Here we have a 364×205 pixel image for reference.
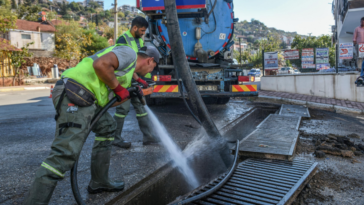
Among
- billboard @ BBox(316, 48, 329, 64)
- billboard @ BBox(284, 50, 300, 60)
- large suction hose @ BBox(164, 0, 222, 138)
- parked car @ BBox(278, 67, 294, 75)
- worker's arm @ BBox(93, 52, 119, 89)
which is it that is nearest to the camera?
worker's arm @ BBox(93, 52, 119, 89)

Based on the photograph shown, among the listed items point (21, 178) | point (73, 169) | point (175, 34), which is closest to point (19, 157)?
point (21, 178)

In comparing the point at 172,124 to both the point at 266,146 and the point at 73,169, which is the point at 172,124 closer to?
the point at 266,146

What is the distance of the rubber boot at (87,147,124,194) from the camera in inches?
93.4

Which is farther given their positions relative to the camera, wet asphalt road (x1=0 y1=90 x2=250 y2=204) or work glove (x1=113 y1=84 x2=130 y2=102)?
wet asphalt road (x1=0 y1=90 x2=250 y2=204)

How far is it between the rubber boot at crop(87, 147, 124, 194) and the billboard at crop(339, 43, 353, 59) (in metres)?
9.61

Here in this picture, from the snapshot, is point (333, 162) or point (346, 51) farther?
point (346, 51)

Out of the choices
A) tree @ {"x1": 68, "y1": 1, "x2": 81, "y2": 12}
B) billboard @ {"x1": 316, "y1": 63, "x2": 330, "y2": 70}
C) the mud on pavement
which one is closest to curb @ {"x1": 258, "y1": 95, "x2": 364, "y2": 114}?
the mud on pavement

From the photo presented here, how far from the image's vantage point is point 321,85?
9711mm

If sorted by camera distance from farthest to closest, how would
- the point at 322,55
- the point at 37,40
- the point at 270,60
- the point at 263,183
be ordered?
the point at 37,40 → the point at 270,60 → the point at 322,55 → the point at 263,183

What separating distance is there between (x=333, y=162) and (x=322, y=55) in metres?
8.14

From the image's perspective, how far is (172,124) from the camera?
214 inches

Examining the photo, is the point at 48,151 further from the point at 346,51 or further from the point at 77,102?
the point at 346,51

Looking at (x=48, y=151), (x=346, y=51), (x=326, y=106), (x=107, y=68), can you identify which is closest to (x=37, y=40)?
(x=346, y=51)

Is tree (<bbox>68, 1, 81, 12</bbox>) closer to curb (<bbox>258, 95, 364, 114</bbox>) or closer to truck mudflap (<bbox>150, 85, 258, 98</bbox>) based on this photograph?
curb (<bbox>258, 95, 364, 114</bbox>)
